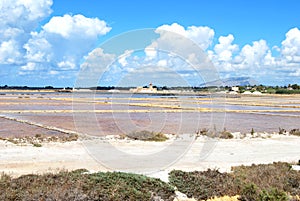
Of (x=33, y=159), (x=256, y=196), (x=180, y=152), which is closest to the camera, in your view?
(x=256, y=196)

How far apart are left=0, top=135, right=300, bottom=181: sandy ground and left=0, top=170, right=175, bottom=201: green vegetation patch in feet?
4.49

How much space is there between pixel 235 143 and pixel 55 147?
8.97m

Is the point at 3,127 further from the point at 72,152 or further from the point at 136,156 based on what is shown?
the point at 136,156

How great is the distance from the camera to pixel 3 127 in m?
26.1

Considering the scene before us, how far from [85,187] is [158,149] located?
29.0 feet

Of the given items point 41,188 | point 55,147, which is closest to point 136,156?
point 55,147

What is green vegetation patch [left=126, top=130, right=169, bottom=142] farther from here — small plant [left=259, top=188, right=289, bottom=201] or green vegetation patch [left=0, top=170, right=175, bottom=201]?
small plant [left=259, top=188, right=289, bottom=201]

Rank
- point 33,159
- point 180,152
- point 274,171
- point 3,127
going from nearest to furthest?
1. point 274,171
2. point 33,159
3. point 180,152
4. point 3,127

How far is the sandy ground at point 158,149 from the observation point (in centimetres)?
1277

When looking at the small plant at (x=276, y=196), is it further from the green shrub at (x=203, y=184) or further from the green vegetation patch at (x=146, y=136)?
the green vegetation patch at (x=146, y=136)

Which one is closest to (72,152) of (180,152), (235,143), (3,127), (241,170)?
(180,152)

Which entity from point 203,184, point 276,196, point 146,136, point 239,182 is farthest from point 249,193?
point 146,136

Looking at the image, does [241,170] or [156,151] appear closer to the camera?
[241,170]

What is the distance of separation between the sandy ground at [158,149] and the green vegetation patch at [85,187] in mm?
1370
